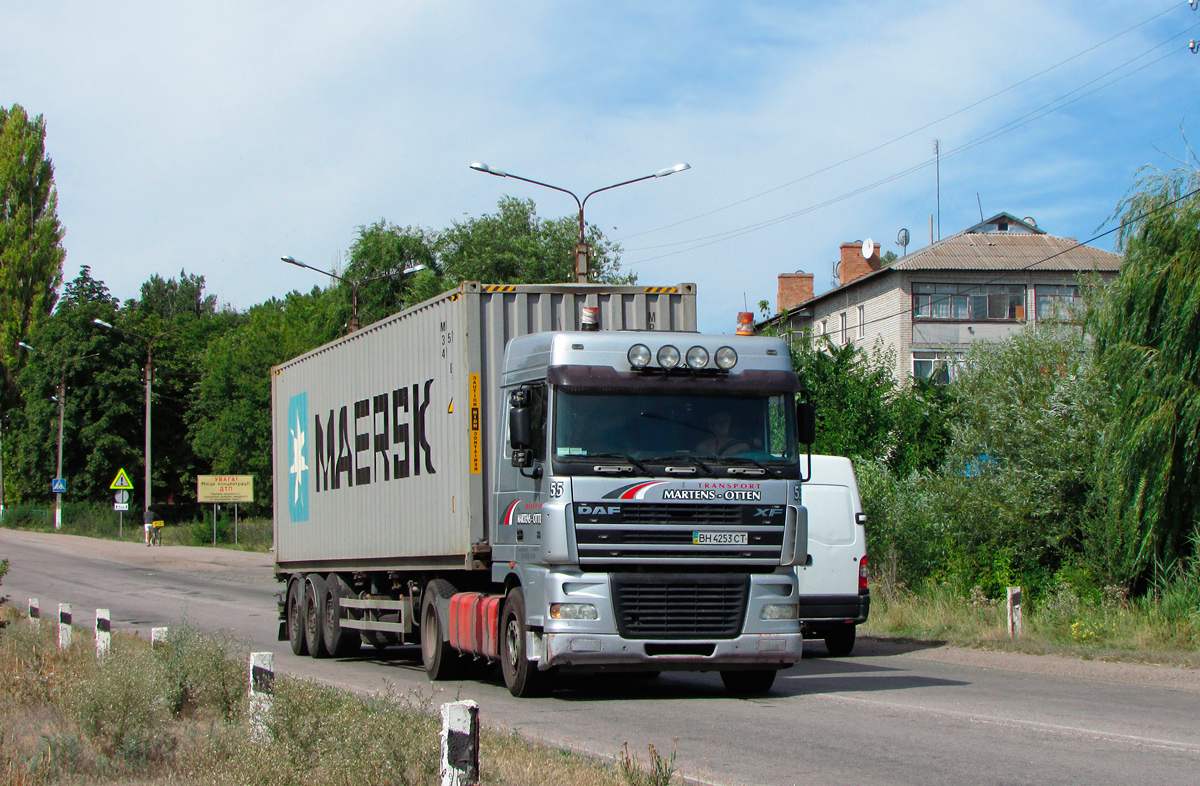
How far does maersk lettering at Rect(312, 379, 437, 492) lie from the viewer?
530 inches

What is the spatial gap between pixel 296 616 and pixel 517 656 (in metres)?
7.46

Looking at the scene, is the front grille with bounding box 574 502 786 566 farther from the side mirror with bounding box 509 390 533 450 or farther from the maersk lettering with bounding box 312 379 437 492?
the maersk lettering with bounding box 312 379 437 492

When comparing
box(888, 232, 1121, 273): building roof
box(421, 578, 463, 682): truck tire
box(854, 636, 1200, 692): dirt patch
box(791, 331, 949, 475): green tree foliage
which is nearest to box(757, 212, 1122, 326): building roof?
box(888, 232, 1121, 273): building roof

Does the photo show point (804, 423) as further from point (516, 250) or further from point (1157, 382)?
point (516, 250)

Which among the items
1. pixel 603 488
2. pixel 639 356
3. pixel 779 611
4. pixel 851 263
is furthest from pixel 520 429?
pixel 851 263

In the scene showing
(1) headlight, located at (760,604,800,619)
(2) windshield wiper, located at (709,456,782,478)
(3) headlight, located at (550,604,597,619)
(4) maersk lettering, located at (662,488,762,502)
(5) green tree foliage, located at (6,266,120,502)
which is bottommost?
(1) headlight, located at (760,604,800,619)

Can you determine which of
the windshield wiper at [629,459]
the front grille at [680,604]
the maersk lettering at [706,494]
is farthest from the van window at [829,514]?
the windshield wiper at [629,459]

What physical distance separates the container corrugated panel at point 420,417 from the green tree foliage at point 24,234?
6682 cm

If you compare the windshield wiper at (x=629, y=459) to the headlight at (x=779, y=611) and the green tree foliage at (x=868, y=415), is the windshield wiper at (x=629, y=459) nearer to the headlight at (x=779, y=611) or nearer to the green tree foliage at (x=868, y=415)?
the headlight at (x=779, y=611)

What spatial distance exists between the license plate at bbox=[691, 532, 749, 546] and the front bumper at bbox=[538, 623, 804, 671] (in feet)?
2.70

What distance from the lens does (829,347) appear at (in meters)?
28.3

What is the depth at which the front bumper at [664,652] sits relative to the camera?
10227mm

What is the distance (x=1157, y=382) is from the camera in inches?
669

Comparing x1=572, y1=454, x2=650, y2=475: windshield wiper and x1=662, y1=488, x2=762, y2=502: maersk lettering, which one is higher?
x1=572, y1=454, x2=650, y2=475: windshield wiper
